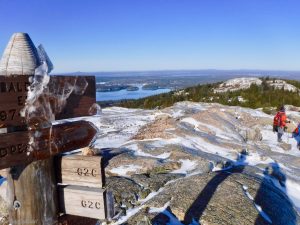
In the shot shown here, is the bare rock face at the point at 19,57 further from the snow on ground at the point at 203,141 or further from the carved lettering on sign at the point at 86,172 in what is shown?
the snow on ground at the point at 203,141

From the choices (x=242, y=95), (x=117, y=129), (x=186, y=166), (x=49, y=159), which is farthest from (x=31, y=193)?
(x=242, y=95)

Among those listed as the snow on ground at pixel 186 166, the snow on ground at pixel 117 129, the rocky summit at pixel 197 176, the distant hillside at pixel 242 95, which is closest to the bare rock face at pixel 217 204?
the rocky summit at pixel 197 176

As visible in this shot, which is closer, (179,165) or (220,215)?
(220,215)

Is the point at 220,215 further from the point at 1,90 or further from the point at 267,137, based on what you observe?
the point at 267,137

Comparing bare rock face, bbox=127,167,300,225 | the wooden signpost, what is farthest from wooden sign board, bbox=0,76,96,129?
bare rock face, bbox=127,167,300,225

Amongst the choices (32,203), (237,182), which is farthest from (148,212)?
(32,203)

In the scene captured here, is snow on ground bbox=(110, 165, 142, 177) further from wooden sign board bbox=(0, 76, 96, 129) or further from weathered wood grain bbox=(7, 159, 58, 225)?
weathered wood grain bbox=(7, 159, 58, 225)
